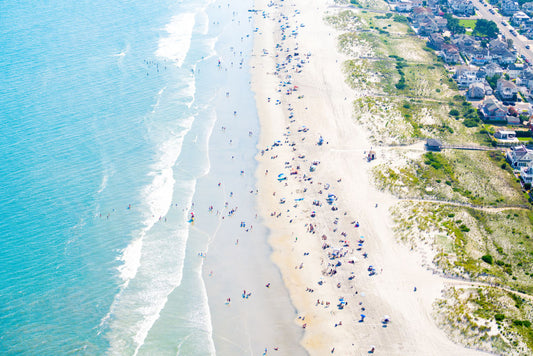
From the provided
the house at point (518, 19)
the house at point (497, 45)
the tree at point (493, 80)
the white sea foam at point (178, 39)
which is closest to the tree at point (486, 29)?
the house at point (497, 45)

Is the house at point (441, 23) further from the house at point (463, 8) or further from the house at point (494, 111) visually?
the house at point (494, 111)

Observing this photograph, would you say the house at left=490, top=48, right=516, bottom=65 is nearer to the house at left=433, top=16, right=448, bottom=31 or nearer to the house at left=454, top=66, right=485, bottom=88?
→ the house at left=454, top=66, right=485, bottom=88

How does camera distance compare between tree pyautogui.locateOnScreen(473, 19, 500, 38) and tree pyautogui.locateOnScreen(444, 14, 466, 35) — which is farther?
tree pyautogui.locateOnScreen(444, 14, 466, 35)

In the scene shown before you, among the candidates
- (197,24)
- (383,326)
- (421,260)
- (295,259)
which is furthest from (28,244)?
(197,24)

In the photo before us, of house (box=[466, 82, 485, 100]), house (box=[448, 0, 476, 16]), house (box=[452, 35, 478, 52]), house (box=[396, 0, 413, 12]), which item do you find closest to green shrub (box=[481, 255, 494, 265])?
house (box=[466, 82, 485, 100])

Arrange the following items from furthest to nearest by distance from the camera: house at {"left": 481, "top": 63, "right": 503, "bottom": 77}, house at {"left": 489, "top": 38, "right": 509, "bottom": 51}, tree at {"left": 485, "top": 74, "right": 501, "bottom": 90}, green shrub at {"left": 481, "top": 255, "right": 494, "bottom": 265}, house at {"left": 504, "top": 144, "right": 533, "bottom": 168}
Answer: house at {"left": 489, "top": 38, "right": 509, "bottom": 51}, house at {"left": 481, "top": 63, "right": 503, "bottom": 77}, tree at {"left": 485, "top": 74, "right": 501, "bottom": 90}, house at {"left": 504, "top": 144, "right": 533, "bottom": 168}, green shrub at {"left": 481, "top": 255, "right": 494, "bottom": 265}

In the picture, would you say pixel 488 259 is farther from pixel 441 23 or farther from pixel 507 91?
pixel 441 23

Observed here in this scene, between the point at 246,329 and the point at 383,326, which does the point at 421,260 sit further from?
the point at 246,329
